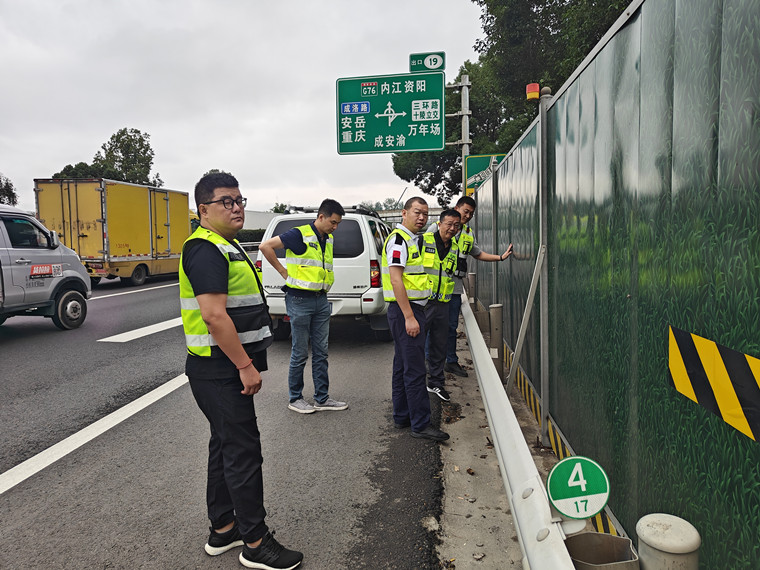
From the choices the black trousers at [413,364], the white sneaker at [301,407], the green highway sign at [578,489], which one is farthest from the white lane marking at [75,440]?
the green highway sign at [578,489]

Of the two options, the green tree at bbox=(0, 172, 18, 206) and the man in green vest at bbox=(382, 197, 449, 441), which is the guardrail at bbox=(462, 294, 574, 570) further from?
the green tree at bbox=(0, 172, 18, 206)

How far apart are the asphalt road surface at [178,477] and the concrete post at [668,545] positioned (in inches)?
67.8

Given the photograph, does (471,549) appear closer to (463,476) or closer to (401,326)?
(463,476)

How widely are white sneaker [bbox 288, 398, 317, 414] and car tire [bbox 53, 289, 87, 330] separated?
239 inches

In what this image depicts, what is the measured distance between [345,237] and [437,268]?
3022 millimetres

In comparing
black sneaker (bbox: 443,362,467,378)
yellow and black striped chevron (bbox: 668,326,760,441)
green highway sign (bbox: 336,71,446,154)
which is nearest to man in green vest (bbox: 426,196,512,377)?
black sneaker (bbox: 443,362,467,378)

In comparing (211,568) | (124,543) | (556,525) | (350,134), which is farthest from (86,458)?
(350,134)

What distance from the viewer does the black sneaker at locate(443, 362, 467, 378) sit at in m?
6.50

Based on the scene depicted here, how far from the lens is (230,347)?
8.64 ft

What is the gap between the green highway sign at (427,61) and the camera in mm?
14531

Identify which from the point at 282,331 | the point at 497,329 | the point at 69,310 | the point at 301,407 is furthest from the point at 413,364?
the point at 69,310

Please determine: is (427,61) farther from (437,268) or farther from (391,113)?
(437,268)

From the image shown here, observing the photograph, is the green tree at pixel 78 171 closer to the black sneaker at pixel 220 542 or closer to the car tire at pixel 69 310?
the car tire at pixel 69 310

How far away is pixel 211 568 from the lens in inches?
111
